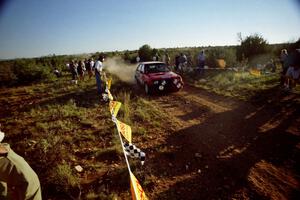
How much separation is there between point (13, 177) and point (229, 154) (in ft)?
14.9

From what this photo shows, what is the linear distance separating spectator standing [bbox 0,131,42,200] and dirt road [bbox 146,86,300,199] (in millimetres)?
2435

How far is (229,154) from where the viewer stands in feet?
17.2

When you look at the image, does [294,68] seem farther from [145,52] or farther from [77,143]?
[145,52]

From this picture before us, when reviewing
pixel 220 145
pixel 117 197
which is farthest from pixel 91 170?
pixel 220 145

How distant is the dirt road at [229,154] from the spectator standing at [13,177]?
243 cm

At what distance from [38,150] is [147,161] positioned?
3219 millimetres

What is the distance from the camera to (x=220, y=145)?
5.73 meters

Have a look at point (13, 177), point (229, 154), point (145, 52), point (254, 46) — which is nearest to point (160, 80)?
point (229, 154)

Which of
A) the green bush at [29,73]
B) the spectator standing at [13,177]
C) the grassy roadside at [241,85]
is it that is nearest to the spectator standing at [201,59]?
the grassy roadside at [241,85]

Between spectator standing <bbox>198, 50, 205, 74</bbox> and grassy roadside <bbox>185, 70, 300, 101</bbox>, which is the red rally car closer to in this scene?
grassy roadside <bbox>185, 70, 300, 101</bbox>

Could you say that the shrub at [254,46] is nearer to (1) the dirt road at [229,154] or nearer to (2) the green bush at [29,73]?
(1) the dirt road at [229,154]

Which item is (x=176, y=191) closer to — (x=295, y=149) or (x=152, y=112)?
(x=295, y=149)

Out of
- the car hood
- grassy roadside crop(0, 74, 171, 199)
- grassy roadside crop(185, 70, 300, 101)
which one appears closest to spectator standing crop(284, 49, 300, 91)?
grassy roadside crop(185, 70, 300, 101)

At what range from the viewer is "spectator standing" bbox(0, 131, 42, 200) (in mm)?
2098
